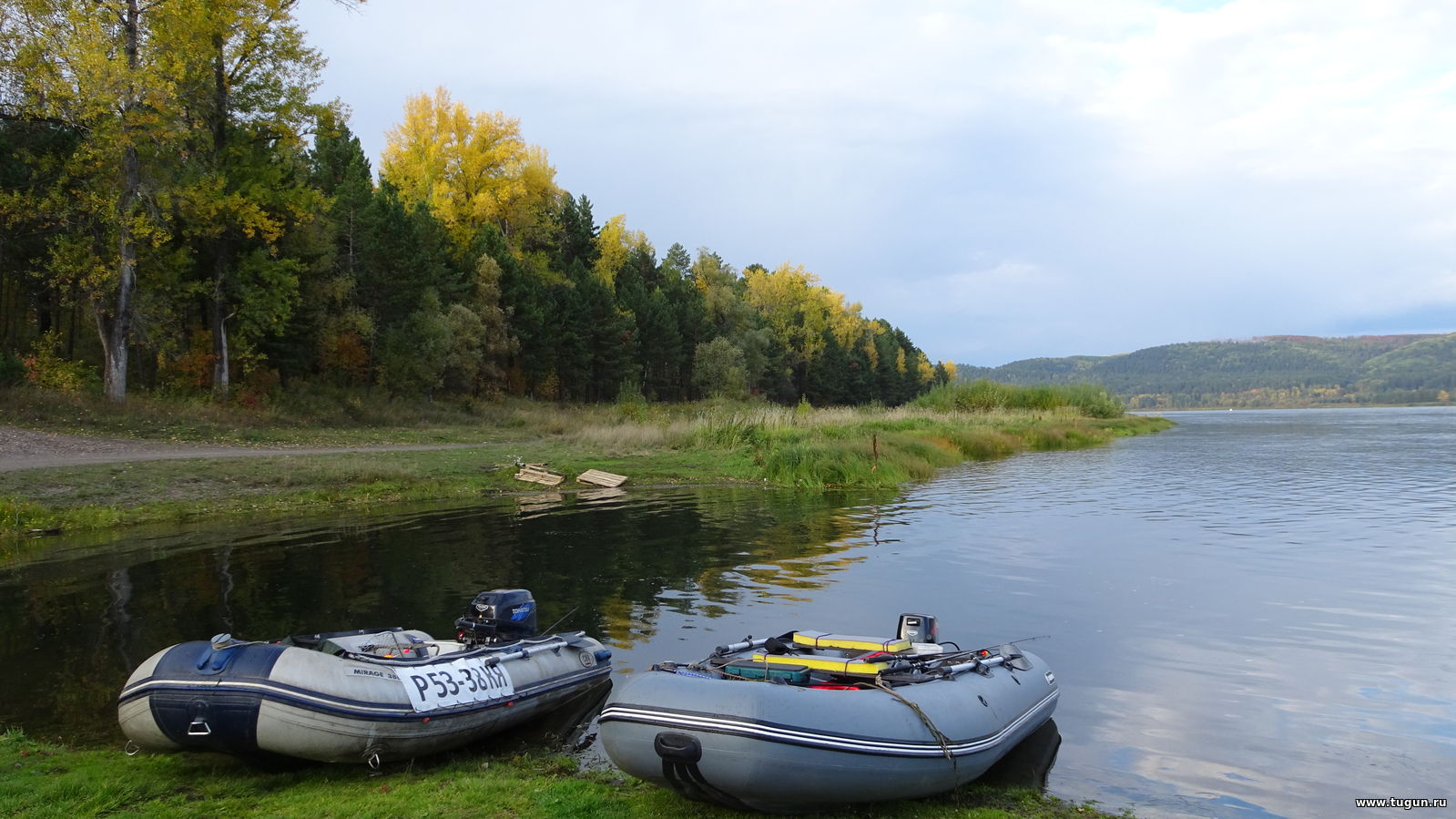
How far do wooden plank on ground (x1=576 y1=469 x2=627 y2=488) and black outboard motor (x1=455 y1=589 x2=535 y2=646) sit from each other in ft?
54.9

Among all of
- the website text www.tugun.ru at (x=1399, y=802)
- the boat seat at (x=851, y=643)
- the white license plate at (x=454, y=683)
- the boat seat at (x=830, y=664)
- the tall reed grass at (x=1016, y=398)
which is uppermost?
the tall reed grass at (x=1016, y=398)

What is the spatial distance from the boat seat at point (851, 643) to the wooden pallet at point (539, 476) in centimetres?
1801

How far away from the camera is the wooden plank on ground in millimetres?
26062

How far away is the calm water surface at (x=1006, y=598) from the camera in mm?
7633

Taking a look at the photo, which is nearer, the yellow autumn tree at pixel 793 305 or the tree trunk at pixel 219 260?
the tree trunk at pixel 219 260

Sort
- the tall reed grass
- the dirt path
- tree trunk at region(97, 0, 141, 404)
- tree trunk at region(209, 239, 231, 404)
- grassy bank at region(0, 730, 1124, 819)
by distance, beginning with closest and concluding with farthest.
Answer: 1. grassy bank at region(0, 730, 1124, 819)
2. the dirt path
3. tree trunk at region(97, 0, 141, 404)
4. tree trunk at region(209, 239, 231, 404)
5. the tall reed grass

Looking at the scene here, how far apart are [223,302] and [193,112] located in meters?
6.83

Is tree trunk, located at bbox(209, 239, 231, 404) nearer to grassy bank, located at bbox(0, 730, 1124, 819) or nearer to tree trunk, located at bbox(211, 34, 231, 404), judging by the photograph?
tree trunk, located at bbox(211, 34, 231, 404)

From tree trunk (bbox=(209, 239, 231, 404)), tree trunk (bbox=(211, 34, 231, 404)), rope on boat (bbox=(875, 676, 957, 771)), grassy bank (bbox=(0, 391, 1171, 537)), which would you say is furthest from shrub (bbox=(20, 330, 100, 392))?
rope on boat (bbox=(875, 676, 957, 771))

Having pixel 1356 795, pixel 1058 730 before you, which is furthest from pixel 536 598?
pixel 1356 795

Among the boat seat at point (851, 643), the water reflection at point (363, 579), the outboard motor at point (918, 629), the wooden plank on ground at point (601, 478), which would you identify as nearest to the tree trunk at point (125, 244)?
the water reflection at point (363, 579)

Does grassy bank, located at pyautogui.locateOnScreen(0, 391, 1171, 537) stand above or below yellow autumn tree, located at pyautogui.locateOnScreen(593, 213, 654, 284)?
below

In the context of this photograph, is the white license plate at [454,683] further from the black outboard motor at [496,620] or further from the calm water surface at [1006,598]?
the calm water surface at [1006,598]

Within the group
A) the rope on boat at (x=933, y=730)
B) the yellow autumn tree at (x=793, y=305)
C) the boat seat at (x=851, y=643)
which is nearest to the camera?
the rope on boat at (x=933, y=730)
